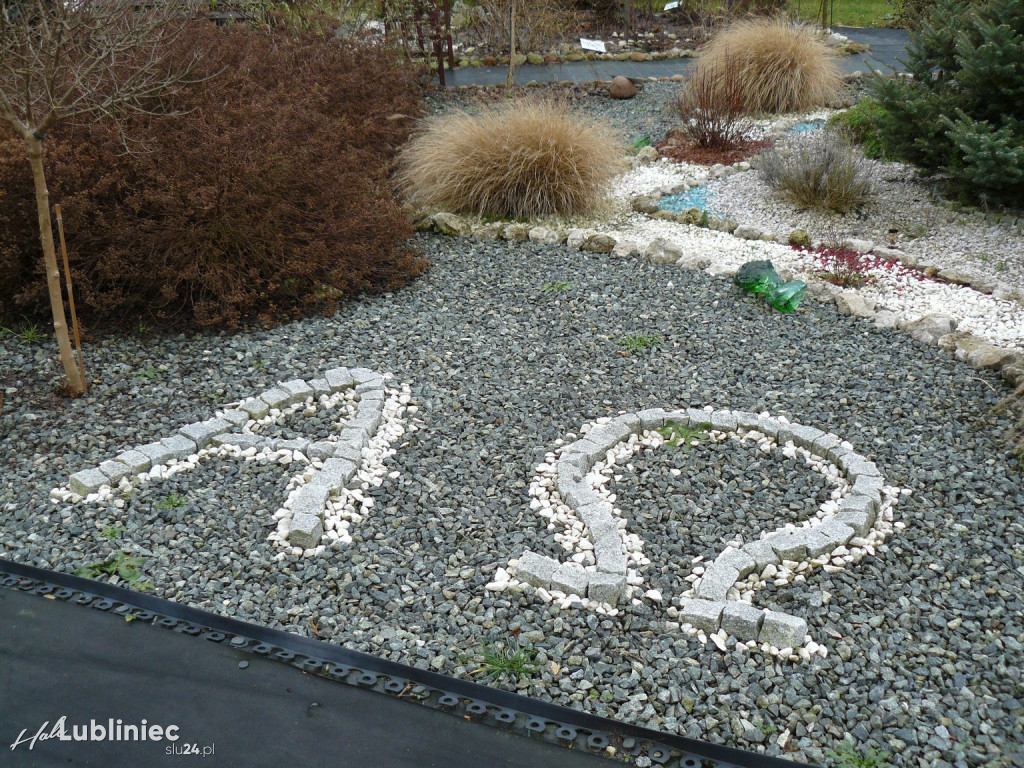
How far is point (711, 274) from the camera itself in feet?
16.7

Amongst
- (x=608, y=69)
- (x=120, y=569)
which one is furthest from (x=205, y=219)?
(x=608, y=69)

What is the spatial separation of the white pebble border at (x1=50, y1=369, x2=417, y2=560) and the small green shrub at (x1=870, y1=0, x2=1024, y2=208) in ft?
13.3

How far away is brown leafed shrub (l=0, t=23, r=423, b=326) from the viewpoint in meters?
4.27

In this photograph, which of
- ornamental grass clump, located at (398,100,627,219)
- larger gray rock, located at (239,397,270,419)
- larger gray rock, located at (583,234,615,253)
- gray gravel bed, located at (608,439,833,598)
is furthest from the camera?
ornamental grass clump, located at (398,100,627,219)

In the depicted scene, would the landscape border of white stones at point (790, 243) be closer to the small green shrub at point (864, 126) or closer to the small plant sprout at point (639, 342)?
the small plant sprout at point (639, 342)

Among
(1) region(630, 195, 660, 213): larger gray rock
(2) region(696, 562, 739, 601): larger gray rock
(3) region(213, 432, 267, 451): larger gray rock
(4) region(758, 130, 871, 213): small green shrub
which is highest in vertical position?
(4) region(758, 130, 871, 213): small green shrub

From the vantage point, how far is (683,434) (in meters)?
3.51

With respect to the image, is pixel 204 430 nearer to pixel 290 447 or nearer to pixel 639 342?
pixel 290 447

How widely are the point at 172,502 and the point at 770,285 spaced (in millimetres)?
3376

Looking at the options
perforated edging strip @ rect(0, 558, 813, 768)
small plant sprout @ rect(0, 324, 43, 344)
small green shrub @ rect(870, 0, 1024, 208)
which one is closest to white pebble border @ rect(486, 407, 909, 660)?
perforated edging strip @ rect(0, 558, 813, 768)

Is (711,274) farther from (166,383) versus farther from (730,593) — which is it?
(166,383)

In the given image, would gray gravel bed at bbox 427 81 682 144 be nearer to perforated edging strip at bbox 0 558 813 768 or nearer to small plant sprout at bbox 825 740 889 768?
perforated edging strip at bbox 0 558 813 768

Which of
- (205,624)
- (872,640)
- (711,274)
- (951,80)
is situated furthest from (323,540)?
(951,80)

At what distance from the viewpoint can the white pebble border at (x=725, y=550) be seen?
2.53m
